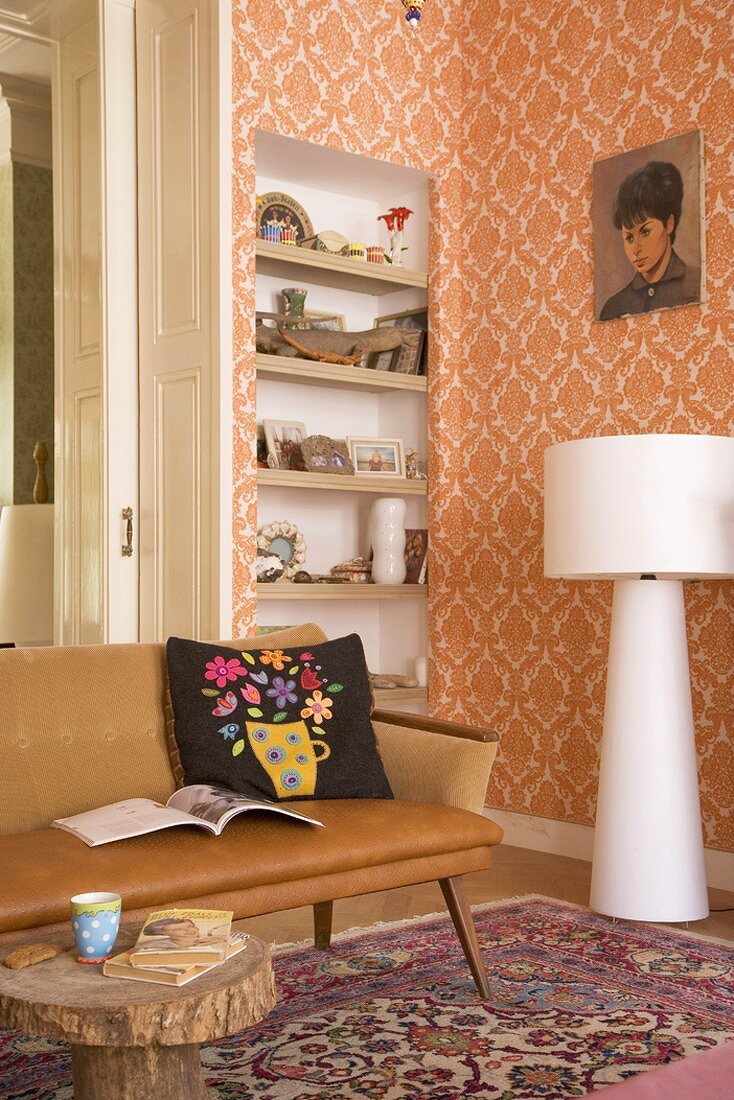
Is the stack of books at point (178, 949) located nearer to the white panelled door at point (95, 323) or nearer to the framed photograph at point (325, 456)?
the white panelled door at point (95, 323)

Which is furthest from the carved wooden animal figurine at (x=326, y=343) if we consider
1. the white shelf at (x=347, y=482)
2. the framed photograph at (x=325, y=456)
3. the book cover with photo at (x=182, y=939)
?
the book cover with photo at (x=182, y=939)

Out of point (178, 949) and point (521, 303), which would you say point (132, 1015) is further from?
point (521, 303)

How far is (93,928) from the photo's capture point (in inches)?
72.2

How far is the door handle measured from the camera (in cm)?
458

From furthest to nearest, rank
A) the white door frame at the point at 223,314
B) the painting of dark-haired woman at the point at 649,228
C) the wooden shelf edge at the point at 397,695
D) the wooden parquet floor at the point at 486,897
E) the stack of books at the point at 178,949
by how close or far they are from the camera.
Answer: the wooden shelf edge at the point at 397,695 < the white door frame at the point at 223,314 < the painting of dark-haired woman at the point at 649,228 < the wooden parquet floor at the point at 486,897 < the stack of books at the point at 178,949

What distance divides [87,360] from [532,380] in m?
1.75

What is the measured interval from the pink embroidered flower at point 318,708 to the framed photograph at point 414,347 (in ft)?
7.49

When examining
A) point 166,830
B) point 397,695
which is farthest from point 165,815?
point 397,695

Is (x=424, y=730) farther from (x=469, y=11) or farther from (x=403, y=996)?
(x=469, y=11)

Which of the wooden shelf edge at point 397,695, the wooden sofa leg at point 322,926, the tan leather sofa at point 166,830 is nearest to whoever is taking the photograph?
the tan leather sofa at point 166,830

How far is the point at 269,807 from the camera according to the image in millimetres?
2676

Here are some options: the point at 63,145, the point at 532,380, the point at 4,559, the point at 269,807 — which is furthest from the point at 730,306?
the point at 4,559

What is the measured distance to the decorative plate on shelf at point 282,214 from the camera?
473cm

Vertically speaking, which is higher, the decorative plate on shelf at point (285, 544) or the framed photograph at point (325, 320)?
the framed photograph at point (325, 320)
